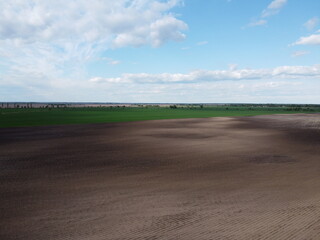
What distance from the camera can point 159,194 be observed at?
36.6ft

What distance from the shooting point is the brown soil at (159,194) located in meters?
8.00

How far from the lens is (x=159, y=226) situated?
26.9 ft

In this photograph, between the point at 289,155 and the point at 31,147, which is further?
the point at 31,147

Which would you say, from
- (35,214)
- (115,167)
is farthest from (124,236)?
(115,167)

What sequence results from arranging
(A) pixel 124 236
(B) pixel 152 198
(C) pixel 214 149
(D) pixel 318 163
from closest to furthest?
(A) pixel 124 236 → (B) pixel 152 198 → (D) pixel 318 163 → (C) pixel 214 149

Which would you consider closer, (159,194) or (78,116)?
(159,194)

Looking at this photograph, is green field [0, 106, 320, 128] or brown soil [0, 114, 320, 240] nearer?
brown soil [0, 114, 320, 240]

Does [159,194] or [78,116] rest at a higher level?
[78,116]

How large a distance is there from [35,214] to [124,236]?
3.68 meters

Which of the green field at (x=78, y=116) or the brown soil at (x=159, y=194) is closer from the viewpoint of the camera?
the brown soil at (x=159, y=194)

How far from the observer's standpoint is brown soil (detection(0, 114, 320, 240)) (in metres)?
8.00

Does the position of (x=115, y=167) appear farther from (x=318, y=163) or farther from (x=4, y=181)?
(x=318, y=163)

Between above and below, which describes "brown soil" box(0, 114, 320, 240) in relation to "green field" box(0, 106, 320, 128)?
below

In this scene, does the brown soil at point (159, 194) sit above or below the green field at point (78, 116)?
below
